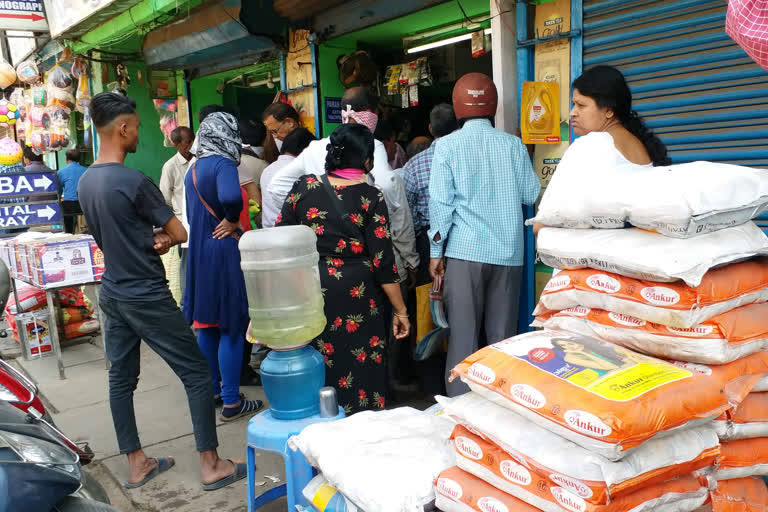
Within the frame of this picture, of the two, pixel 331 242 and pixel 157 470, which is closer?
pixel 331 242

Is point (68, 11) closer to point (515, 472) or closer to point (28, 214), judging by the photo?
point (28, 214)

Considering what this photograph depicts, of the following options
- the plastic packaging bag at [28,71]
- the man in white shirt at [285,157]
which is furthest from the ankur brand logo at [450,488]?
the plastic packaging bag at [28,71]

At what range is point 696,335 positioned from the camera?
1.79 metres

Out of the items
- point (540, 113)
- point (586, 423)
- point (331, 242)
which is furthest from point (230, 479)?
point (540, 113)

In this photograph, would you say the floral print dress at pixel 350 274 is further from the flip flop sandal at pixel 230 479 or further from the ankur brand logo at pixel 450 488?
the ankur brand logo at pixel 450 488

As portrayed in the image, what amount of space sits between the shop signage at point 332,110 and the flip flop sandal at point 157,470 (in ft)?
13.4

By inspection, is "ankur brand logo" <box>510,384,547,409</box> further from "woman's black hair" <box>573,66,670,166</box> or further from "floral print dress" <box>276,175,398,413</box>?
"floral print dress" <box>276,175,398,413</box>

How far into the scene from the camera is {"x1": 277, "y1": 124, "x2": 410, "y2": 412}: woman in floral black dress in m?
3.05

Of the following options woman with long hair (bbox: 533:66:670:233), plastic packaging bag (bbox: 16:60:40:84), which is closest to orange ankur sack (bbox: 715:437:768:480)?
woman with long hair (bbox: 533:66:670:233)

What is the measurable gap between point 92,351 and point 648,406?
6.01 m

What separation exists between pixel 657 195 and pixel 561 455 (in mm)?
818

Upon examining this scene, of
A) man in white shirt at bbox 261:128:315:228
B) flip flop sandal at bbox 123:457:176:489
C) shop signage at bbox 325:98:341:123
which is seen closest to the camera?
flip flop sandal at bbox 123:457:176:489

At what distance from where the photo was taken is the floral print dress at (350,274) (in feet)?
10.0

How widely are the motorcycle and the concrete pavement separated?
0.95 metres
